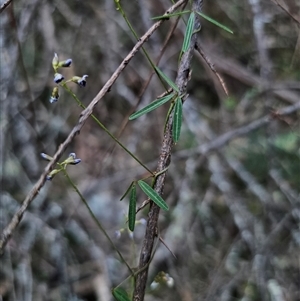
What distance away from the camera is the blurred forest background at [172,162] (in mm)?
1642

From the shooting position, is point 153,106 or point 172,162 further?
point 172,162

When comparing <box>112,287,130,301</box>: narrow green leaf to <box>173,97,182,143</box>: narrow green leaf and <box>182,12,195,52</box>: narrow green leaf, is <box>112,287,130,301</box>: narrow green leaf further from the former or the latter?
<box>182,12,195,52</box>: narrow green leaf

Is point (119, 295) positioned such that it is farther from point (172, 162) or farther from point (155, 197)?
point (172, 162)

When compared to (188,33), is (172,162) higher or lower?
lower

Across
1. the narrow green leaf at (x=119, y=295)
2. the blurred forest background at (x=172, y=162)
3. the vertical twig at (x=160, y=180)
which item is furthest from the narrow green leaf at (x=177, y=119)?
the blurred forest background at (x=172, y=162)

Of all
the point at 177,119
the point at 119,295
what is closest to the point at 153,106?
the point at 177,119

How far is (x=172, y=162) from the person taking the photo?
74.7 inches

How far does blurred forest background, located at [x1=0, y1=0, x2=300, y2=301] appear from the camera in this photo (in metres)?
1.64

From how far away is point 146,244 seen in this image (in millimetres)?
761

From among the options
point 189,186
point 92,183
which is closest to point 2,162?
point 92,183

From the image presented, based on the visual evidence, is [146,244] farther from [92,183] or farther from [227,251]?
[92,183]

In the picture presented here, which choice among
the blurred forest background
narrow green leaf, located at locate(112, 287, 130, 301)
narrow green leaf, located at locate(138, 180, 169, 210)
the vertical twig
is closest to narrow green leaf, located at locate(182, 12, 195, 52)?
the vertical twig

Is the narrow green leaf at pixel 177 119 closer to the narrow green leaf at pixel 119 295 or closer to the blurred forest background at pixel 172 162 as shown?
the narrow green leaf at pixel 119 295

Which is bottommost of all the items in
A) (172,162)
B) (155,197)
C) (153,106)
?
(172,162)
